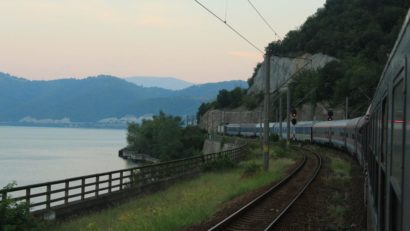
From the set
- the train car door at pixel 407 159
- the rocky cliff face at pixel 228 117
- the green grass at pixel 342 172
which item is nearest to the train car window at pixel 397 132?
the train car door at pixel 407 159

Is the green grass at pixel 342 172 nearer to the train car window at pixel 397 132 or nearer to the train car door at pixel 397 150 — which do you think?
the train car door at pixel 397 150

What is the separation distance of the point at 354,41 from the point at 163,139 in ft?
165

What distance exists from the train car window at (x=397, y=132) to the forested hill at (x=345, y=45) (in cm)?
9122

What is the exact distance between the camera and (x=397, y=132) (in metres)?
4.58

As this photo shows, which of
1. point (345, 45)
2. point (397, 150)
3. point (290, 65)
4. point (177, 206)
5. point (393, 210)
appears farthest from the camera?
point (290, 65)

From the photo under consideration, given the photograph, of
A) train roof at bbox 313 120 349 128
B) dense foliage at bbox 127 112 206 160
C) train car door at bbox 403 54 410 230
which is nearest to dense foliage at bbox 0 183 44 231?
train car door at bbox 403 54 410 230

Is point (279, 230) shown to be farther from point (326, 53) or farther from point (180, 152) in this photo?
point (326, 53)

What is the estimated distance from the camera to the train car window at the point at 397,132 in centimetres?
431

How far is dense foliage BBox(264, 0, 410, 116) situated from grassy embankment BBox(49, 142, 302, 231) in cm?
6645

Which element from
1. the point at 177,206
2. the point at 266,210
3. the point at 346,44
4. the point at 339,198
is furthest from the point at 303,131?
the point at 346,44

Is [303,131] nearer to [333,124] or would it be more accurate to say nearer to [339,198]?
[333,124]

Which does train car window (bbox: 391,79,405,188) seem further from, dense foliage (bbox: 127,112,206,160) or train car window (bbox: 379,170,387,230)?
dense foliage (bbox: 127,112,206,160)

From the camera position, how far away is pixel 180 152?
4692 inches

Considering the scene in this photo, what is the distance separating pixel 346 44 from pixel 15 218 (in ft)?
425
